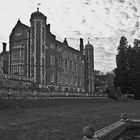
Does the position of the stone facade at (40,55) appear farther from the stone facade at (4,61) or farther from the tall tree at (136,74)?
the tall tree at (136,74)

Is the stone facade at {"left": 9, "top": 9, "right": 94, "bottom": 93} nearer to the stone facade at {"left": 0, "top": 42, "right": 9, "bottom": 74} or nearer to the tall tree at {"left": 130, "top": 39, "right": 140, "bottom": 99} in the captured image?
the stone facade at {"left": 0, "top": 42, "right": 9, "bottom": 74}

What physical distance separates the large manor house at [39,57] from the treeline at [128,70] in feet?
44.8

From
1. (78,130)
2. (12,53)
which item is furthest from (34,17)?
(78,130)

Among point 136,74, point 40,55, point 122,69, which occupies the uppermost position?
point 40,55

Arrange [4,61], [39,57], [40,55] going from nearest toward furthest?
[39,57]
[40,55]
[4,61]

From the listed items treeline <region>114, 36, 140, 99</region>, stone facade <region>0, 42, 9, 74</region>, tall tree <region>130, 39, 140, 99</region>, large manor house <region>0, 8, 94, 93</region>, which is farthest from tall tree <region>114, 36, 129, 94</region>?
stone facade <region>0, 42, 9, 74</region>

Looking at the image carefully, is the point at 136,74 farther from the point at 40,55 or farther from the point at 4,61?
the point at 4,61

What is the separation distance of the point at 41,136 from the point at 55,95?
3018 cm

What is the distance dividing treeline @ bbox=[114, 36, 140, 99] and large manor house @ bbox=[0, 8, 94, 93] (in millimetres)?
13648

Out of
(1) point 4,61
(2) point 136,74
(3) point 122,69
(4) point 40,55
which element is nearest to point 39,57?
(4) point 40,55

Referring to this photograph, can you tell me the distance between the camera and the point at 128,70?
6988 centimetres

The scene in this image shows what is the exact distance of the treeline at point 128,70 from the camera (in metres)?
68.9

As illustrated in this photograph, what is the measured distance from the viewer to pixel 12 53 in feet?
198

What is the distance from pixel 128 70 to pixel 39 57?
87.4 ft
